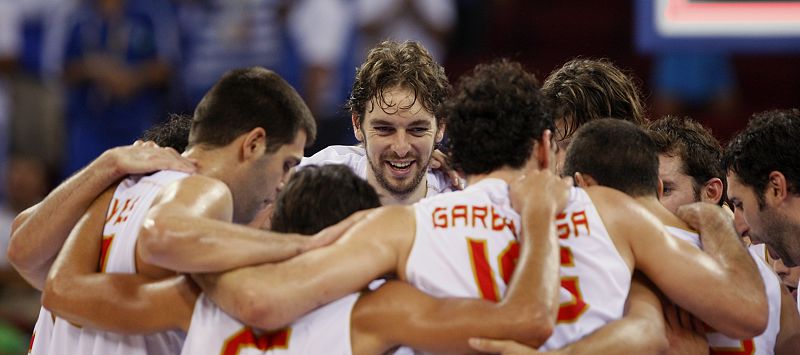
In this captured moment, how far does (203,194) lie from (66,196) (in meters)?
0.78

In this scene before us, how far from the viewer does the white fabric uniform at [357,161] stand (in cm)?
657

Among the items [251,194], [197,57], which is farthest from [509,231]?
[197,57]

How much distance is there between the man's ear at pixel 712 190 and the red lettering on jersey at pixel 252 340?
8.87ft

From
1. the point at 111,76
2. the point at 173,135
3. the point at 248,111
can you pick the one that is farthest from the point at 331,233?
the point at 111,76

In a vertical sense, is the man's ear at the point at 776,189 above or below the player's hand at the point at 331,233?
below

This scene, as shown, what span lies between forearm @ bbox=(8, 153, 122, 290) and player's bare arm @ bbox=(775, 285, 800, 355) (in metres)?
3.13

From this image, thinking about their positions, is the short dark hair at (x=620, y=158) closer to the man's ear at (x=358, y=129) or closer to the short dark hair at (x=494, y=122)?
the short dark hair at (x=494, y=122)

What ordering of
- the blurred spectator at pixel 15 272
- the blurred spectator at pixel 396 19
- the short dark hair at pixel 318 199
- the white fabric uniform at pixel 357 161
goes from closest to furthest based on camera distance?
the short dark hair at pixel 318 199
the white fabric uniform at pixel 357 161
the blurred spectator at pixel 15 272
the blurred spectator at pixel 396 19

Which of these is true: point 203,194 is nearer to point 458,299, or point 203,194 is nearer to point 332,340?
point 332,340

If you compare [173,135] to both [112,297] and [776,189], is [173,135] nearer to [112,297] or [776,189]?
[112,297]

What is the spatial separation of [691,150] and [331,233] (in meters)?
2.46

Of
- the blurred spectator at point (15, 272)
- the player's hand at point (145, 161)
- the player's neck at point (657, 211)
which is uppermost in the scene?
the player's hand at point (145, 161)

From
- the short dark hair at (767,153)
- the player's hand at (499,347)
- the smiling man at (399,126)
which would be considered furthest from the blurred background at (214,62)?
the player's hand at (499,347)

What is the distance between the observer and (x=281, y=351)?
4.30 metres
